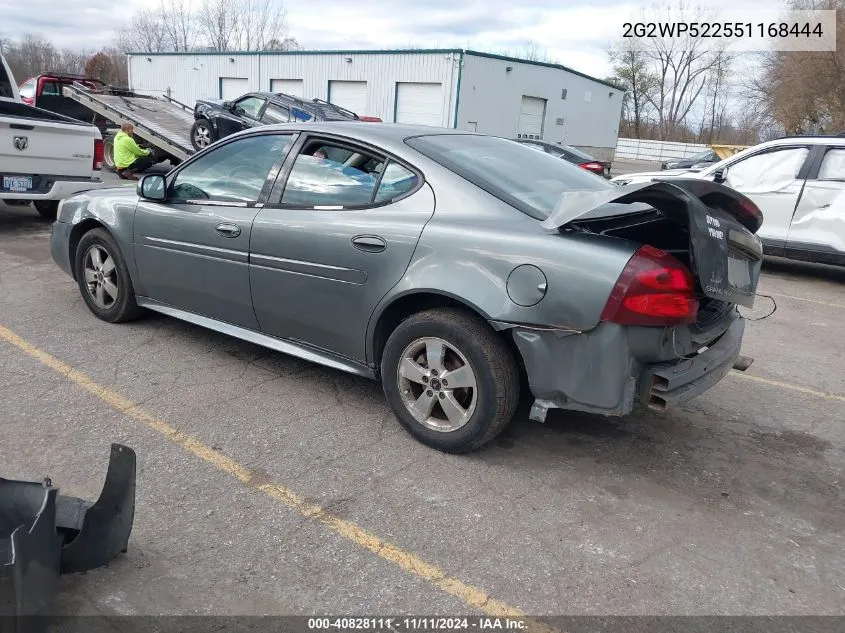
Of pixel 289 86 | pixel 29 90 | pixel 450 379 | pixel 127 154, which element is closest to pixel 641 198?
pixel 450 379

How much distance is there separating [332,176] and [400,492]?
5.81ft

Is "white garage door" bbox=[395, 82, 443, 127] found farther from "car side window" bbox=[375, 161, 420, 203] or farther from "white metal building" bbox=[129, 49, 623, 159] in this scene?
"car side window" bbox=[375, 161, 420, 203]

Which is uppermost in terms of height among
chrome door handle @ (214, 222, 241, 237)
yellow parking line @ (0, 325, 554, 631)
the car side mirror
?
the car side mirror

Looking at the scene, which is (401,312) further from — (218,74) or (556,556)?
(218,74)

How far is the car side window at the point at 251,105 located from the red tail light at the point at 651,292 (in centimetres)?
1449

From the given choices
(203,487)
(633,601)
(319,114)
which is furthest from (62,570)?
(319,114)

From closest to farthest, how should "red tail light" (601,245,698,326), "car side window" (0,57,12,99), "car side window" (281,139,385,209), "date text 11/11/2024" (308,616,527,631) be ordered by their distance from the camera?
"date text 11/11/2024" (308,616,527,631)
"red tail light" (601,245,698,326)
"car side window" (281,139,385,209)
"car side window" (0,57,12,99)

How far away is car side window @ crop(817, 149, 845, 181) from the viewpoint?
8211 mm

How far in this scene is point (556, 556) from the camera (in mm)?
2777

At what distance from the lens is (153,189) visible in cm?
458

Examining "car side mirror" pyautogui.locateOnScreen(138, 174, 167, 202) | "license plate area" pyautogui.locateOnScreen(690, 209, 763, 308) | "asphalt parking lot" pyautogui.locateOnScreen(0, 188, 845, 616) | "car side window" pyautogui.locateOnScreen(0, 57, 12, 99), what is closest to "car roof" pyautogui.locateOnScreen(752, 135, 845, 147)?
"asphalt parking lot" pyautogui.locateOnScreen(0, 188, 845, 616)

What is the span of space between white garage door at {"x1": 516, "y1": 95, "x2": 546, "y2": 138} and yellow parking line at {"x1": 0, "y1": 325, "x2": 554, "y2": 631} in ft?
97.4

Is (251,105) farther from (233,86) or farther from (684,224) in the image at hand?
(233,86)

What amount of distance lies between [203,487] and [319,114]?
13703mm
